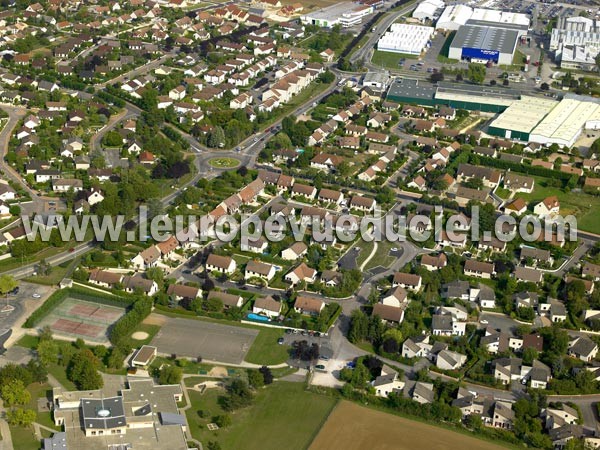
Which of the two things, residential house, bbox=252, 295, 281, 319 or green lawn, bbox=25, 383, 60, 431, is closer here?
green lawn, bbox=25, 383, 60, 431

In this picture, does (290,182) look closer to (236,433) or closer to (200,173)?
(200,173)

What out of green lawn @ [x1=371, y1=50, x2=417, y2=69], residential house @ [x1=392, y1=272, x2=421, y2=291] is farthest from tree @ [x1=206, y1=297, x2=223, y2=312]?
green lawn @ [x1=371, y1=50, x2=417, y2=69]

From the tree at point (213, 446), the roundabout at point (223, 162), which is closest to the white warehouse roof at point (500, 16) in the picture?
the roundabout at point (223, 162)

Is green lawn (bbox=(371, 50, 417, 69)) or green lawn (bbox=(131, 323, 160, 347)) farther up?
green lawn (bbox=(371, 50, 417, 69))

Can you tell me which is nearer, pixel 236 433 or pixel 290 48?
pixel 236 433

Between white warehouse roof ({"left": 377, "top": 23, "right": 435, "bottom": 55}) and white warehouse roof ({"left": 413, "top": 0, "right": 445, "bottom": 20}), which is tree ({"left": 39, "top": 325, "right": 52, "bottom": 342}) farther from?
white warehouse roof ({"left": 413, "top": 0, "right": 445, "bottom": 20})

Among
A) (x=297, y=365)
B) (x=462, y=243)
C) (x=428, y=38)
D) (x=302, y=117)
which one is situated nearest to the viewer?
(x=297, y=365)

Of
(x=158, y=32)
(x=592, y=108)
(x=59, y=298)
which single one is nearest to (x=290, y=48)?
(x=158, y=32)
